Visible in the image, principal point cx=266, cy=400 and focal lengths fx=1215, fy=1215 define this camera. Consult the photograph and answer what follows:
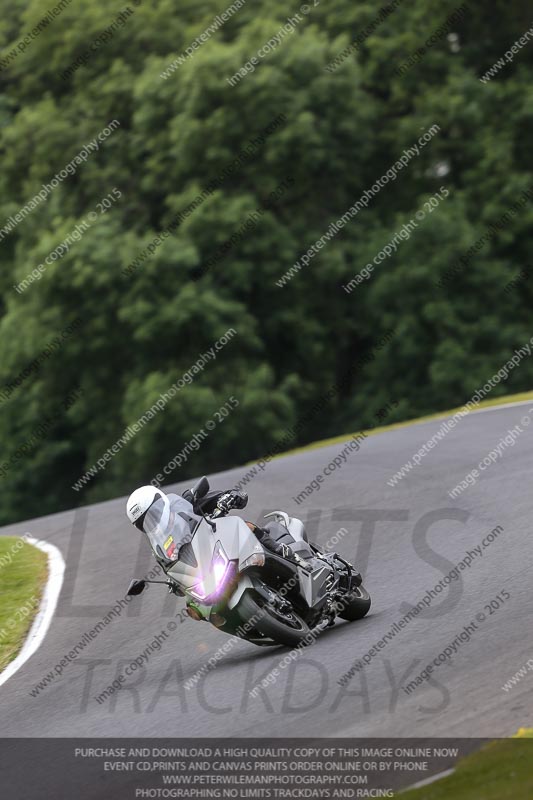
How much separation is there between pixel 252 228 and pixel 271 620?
70.2 feet

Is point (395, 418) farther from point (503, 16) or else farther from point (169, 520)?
point (169, 520)

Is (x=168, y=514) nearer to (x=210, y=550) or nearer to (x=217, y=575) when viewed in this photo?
(x=210, y=550)

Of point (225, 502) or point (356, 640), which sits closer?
point (225, 502)

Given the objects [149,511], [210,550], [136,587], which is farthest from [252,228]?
[136,587]

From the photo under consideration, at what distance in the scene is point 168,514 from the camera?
8.35m

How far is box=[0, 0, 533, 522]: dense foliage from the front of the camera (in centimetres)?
2847

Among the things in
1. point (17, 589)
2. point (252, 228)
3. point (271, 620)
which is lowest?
point (17, 589)

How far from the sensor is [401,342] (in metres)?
29.9

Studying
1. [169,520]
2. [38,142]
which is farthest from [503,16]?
[169,520]

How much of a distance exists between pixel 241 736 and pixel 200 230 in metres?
22.3

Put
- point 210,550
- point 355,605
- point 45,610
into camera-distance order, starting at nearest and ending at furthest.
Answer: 1. point 210,550
2. point 355,605
3. point 45,610
